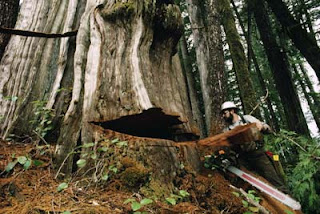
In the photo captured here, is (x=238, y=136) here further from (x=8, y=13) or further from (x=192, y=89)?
(x=192, y=89)

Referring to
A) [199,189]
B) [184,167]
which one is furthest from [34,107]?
[199,189]

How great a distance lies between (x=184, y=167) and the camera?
2.60 meters

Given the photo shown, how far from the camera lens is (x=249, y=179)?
3215mm

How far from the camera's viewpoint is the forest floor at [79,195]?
1.75 m

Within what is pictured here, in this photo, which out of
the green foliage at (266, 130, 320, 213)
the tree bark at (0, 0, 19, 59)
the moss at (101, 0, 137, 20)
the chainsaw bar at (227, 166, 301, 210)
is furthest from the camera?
the tree bark at (0, 0, 19, 59)

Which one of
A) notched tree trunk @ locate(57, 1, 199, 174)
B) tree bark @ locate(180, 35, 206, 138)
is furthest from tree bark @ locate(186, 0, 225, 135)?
tree bark @ locate(180, 35, 206, 138)

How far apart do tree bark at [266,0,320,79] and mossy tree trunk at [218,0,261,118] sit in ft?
4.39

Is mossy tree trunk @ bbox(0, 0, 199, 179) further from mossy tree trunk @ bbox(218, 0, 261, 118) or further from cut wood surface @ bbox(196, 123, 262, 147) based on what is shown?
mossy tree trunk @ bbox(218, 0, 261, 118)

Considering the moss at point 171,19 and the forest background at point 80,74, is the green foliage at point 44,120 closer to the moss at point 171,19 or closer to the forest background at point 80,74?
Answer: the forest background at point 80,74

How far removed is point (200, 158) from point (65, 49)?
2.88m

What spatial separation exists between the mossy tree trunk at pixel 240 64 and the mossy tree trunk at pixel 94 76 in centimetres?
248

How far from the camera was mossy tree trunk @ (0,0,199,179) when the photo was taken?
269cm

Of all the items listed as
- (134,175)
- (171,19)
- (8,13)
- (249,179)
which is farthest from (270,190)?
(8,13)

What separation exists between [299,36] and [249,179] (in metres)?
4.14
